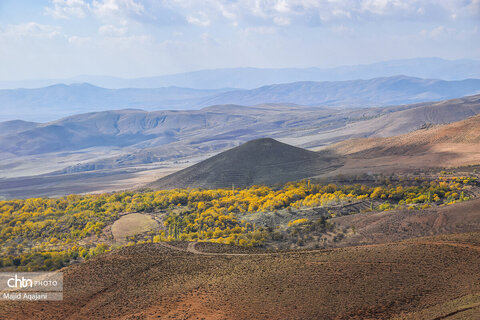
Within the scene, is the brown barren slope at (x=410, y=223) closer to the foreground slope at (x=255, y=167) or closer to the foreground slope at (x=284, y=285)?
the foreground slope at (x=284, y=285)

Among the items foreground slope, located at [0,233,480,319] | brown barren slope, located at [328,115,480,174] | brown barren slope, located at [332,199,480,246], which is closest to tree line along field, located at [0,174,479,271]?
brown barren slope, located at [332,199,480,246]

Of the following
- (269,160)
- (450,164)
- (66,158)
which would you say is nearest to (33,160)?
(66,158)

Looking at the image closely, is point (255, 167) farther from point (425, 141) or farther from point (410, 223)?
point (410, 223)

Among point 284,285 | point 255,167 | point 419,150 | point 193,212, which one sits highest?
point 419,150

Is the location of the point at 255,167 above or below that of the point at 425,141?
below

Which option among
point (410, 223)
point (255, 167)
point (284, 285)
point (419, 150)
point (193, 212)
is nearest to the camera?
point (284, 285)

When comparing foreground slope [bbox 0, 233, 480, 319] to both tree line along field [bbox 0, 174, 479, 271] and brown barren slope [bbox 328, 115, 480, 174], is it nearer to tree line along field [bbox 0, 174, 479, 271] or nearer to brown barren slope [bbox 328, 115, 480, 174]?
tree line along field [bbox 0, 174, 479, 271]

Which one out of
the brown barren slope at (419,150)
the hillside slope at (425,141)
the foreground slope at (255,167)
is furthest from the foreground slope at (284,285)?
the hillside slope at (425,141)

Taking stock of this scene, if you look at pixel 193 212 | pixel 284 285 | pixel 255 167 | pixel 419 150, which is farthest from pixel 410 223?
pixel 419 150
